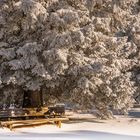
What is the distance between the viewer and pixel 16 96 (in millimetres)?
23844

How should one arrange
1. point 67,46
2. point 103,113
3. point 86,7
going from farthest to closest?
1. point 103,113
2. point 86,7
3. point 67,46

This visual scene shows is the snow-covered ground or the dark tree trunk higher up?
the dark tree trunk

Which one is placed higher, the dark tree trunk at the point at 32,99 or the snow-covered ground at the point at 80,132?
the dark tree trunk at the point at 32,99

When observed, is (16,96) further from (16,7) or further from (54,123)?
(16,7)

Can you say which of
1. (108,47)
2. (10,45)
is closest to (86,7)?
(108,47)

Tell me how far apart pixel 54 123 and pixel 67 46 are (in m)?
3.60

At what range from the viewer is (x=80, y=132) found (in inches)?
786

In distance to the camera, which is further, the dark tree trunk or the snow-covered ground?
the dark tree trunk

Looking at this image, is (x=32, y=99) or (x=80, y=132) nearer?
(x=80, y=132)

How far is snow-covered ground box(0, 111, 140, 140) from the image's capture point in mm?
17633

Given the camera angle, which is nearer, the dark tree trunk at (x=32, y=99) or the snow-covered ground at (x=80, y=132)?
the snow-covered ground at (x=80, y=132)

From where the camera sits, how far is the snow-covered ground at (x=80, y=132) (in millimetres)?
17633

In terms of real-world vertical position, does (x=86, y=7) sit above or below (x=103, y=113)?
above

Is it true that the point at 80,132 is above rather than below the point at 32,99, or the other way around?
below
